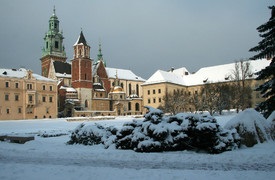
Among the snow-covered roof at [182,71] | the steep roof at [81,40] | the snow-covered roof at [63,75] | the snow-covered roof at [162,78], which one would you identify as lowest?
the snow-covered roof at [162,78]

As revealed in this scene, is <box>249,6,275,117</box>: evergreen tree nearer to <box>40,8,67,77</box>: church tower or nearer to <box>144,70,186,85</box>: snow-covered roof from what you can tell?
<box>144,70,186,85</box>: snow-covered roof

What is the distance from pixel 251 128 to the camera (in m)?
12.6

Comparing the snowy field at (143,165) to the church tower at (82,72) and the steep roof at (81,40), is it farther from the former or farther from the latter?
the steep roof at (81,40)

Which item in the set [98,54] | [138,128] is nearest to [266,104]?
[138,128]

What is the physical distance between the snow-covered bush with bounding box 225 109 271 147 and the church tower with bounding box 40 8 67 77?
294 ft

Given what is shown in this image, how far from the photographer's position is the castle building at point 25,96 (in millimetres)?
59812

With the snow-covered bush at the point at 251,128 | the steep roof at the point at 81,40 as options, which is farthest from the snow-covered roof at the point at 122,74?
the snow-covered bush at the point at 251,128

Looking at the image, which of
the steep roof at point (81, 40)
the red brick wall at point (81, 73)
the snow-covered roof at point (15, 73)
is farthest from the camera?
the steep roof at point (81, 40)

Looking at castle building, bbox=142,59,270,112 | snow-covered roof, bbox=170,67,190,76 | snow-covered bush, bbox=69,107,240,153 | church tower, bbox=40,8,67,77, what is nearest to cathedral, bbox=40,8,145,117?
church tower, bbox=40,8,67,77

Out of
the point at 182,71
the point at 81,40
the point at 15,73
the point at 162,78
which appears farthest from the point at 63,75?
the point at 182,71

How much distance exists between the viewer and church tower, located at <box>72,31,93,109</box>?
78562 millimetres

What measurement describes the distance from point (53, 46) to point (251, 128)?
95.0m

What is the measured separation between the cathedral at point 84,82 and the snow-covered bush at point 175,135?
5942 centimetres

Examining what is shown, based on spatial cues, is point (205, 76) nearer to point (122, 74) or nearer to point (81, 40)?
point (122, 74)
